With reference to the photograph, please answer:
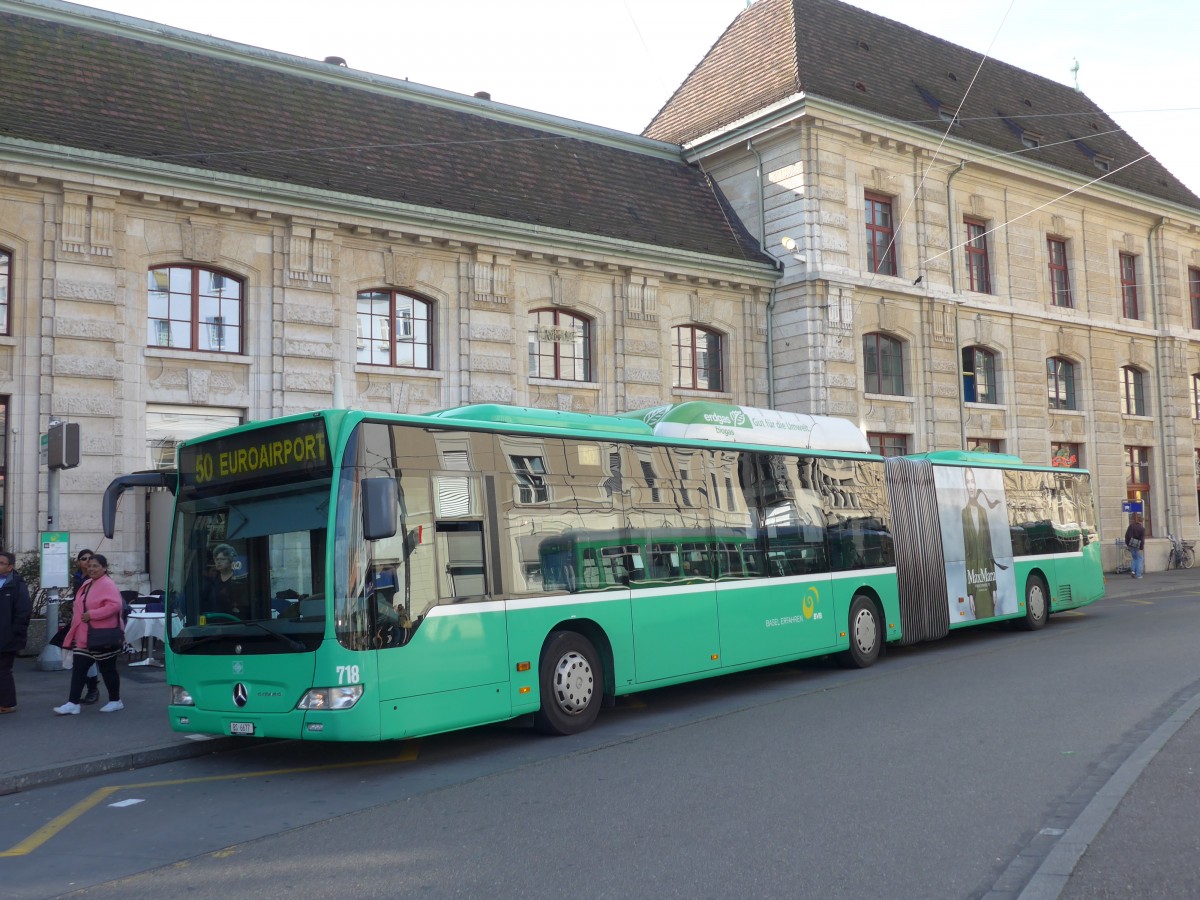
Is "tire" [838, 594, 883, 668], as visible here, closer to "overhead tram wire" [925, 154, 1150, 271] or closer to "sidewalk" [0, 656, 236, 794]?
"sidewalk" [0, 656, 236, 794]

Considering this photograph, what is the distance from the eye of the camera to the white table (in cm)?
1510

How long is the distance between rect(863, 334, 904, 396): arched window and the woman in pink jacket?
19112 mm

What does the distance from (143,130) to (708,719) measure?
1359 centimetres

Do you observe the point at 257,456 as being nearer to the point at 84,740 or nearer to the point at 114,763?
the point at 114,763

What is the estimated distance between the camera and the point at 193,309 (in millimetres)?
18641

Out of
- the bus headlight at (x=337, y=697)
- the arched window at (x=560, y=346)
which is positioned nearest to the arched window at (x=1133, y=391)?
the arched window at (x=560, y=346)

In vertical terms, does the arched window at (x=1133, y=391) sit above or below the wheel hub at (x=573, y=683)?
above

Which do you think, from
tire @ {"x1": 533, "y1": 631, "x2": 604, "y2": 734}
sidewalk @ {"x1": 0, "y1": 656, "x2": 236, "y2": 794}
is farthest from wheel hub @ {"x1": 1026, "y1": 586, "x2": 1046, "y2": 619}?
sidewalk @ {"x1": 0, "y1": 656, "x2": 236, "y2": 794}

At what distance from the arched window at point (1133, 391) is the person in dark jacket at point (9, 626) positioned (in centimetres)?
3122

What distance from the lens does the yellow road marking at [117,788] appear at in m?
7.08

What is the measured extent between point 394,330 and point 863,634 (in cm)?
1028

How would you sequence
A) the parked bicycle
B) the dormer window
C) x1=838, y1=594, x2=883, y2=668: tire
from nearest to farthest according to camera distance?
x1=838, y1=594, x2=883, y2=668: tire → the dormer window → the parked bicycle

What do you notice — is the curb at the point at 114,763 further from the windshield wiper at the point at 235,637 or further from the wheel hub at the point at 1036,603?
the wheel hub at the point at 1036,603

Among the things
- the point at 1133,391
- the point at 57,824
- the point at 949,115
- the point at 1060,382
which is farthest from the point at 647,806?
the point at 1133,391
